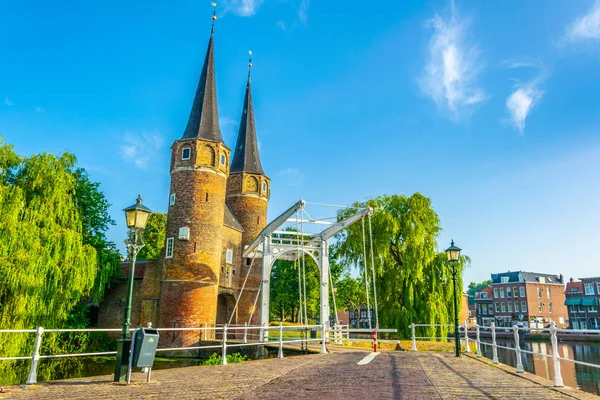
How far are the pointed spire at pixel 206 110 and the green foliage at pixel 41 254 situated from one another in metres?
7.53

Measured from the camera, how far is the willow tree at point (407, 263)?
2453 centimetres

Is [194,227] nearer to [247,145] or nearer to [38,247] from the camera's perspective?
[38,247]

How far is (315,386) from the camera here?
7359 millimetres

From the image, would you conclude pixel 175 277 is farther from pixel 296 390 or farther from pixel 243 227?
pixel 296 390

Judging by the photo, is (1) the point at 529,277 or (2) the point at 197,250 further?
(1) the point at 529,277

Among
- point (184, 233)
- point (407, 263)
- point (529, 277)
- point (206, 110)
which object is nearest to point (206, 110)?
point (206, 110)

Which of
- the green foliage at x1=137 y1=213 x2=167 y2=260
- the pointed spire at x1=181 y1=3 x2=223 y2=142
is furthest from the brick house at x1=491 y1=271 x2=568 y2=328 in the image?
the pointed spire at x1=181 y1=3 x2=223 y2=142

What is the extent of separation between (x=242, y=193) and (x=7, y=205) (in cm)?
1660

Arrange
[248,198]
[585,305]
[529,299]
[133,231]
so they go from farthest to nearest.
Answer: [529,299], [585,305], [248,198], [133,231]

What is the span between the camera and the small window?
25.4 meters

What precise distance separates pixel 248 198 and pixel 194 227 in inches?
299

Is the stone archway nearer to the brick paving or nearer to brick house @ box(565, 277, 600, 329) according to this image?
the brick paving

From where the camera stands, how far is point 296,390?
696 cm

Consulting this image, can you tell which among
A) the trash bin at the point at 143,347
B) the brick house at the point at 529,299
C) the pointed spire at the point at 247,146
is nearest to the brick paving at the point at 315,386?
the trash bin at the point at 143,347
